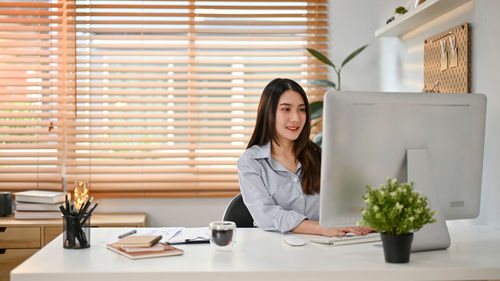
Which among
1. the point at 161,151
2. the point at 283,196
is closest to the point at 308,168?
the point at 283,196

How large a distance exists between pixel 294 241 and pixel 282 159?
2.09 feet

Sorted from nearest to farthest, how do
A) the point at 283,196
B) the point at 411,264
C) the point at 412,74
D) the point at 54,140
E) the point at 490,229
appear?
1. the point at 411,264
2. the point at 490,229
3. the point at 283,196
4. the point at 412,74
5. the point at 54,140

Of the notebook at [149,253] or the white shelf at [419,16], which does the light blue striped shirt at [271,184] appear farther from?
the white shelf at [419,16]

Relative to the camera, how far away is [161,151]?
365cm

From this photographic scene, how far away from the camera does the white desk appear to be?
54.7 inches

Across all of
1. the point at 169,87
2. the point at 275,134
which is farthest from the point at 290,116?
the point at 169,87

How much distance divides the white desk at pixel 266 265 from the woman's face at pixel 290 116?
2.19ft

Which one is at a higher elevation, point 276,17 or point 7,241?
point 276,17

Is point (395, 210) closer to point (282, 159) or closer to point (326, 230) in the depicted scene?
point (326, 230)

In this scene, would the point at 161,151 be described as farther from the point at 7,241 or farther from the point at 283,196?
the point at 283,196

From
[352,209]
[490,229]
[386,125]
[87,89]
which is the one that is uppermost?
[87,89]

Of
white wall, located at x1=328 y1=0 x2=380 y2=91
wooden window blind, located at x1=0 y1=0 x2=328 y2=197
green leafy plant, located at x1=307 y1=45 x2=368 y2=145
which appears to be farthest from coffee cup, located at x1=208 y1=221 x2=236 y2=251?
white wall, located at x1=328 y1=0 x2=380 y2=91

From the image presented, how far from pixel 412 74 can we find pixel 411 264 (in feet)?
5.62

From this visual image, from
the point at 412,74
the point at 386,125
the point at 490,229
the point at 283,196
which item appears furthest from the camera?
the point at 412,74
